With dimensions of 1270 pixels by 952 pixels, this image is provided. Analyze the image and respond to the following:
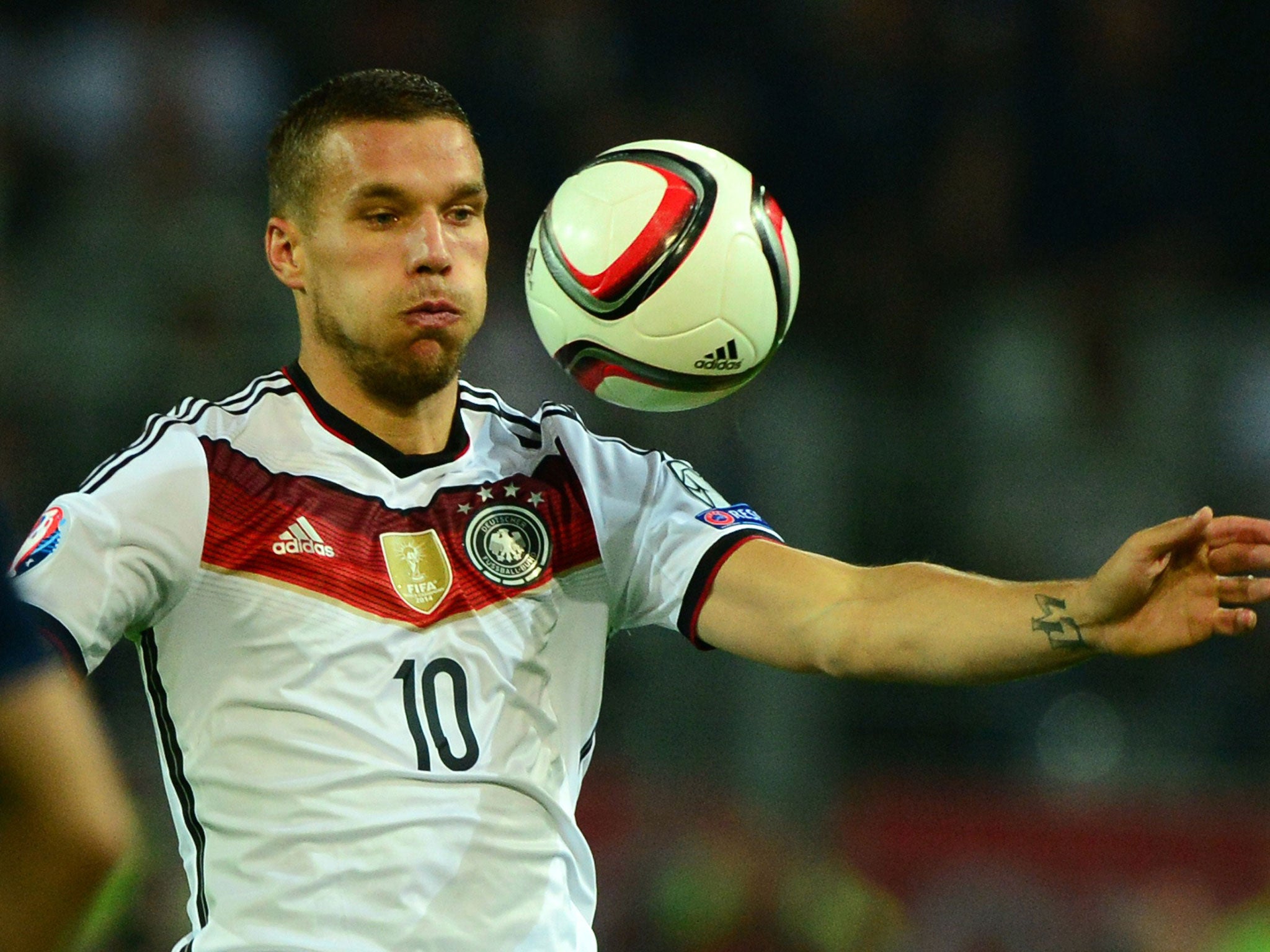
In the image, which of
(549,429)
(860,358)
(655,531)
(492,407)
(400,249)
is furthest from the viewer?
(860,358)

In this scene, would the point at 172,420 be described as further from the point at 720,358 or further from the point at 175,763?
the point at 720,358

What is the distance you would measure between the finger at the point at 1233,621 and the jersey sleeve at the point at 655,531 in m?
1.09

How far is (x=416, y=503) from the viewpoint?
3.95m

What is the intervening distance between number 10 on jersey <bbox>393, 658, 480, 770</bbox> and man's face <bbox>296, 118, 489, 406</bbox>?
675mm

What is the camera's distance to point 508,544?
397 cm

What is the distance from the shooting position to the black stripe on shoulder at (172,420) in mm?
3648

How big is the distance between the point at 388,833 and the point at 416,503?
2.49ft

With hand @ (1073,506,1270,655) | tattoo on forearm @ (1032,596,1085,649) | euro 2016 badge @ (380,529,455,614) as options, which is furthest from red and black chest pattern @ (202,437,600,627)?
hand @ (1073,506,1270,655)

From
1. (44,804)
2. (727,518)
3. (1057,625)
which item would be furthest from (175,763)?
(44,804)

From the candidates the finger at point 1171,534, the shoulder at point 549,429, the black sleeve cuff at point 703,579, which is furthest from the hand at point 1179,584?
the shoulder at point 549,429

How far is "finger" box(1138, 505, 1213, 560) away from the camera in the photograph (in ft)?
10.9

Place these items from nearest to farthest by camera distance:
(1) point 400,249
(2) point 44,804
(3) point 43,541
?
1. (2) point 44,804
2. (3) point 43,541
3. (1) point 400,249

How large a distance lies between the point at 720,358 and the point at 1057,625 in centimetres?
95

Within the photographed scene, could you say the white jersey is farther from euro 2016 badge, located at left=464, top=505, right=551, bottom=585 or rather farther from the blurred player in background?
the blurred player in background
